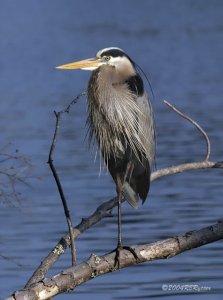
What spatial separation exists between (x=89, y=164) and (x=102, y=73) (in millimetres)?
8086

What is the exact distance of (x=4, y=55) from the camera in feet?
97.0

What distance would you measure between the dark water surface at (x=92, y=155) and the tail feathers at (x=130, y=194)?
53.4 inches

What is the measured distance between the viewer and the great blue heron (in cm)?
616

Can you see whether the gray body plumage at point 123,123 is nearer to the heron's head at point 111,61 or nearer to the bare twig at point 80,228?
the heron's head at point 111,61

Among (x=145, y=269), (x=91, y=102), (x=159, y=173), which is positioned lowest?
(x=145, y=269)

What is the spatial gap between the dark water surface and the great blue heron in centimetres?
145

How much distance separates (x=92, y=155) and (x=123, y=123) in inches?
19.5

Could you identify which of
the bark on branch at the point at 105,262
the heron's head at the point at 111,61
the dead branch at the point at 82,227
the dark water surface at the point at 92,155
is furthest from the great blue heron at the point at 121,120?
the dark water surface at the point at 92,155

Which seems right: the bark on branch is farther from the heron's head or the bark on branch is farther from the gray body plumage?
the heron's head

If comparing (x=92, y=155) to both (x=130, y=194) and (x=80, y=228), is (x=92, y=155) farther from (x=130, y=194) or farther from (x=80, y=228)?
(x=80, y=228)

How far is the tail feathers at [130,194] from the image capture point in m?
6.39

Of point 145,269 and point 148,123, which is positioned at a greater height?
point 148,123

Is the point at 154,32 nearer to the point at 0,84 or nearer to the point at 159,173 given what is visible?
the point at 0,84

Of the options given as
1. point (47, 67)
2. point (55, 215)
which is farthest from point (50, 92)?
point (55, 215)
